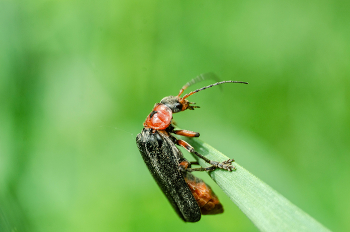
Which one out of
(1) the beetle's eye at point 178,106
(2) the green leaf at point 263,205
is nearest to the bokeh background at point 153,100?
(1) the beetle's eye at point 178,106

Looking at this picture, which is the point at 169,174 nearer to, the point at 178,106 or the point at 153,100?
the point at 178,106

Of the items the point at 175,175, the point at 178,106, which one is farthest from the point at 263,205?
the point at 178,106

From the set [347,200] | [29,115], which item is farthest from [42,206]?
[347,200]

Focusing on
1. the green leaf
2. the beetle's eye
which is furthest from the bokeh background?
the green leaf

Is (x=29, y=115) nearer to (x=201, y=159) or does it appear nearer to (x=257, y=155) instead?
(x=201, y=159)

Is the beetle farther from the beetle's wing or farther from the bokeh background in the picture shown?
the bokeh background

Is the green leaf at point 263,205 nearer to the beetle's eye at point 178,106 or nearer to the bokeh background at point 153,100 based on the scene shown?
the beetle's eye at point 178,106
